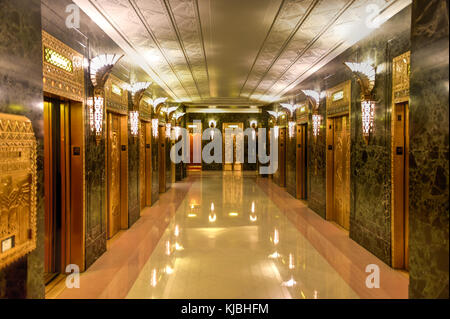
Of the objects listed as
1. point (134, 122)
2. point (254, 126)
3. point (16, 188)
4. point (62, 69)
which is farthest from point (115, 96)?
point (254, 126)

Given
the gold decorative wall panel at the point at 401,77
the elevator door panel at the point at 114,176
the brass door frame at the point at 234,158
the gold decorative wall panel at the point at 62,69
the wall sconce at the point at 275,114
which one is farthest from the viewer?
the brass door frame at the point at 234,158

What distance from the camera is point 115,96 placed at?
5.46 m

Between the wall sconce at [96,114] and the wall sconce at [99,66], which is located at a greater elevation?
the wall sconce at [99,66]

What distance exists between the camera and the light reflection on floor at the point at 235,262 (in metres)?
3.52

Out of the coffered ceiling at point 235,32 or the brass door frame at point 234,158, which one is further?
the brass door frame at point 234,158

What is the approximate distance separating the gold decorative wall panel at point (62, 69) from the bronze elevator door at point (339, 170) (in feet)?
15.3

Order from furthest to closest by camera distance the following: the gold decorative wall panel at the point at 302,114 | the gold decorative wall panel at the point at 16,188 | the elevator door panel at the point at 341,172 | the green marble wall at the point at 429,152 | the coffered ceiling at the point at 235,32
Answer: the gold decorative wall panel at the point at 302,114
the elevator door panel at the point at 341,172
the coffered ceiling at the point at 235,32
the gold decorative wall panel at the point at 16,188
the green marble wall at the point at 429,152

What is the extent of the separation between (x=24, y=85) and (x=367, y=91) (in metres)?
4.28

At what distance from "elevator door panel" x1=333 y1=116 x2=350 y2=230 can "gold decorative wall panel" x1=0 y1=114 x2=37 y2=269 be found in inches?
203

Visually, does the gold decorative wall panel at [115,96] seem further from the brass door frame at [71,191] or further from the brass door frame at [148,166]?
the brass door frame at [148,166]

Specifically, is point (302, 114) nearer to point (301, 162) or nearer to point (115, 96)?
point (301, 162)

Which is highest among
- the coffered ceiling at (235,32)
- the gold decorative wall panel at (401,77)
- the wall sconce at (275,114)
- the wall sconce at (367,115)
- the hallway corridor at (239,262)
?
the coffered ceiling at (235,32)

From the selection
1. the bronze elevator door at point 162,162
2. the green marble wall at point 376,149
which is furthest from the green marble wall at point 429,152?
the bronze elevator door at point 162,162
